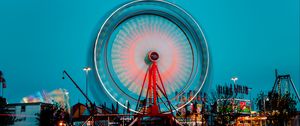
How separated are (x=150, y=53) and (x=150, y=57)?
0.31 metres

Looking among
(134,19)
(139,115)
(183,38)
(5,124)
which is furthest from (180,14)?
(5,124)

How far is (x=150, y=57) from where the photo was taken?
26.7 meters

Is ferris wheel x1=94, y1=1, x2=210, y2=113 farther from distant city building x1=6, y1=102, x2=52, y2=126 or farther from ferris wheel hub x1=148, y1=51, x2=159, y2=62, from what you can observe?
distant city building x1=6, y1=102, x2=52, y2=126

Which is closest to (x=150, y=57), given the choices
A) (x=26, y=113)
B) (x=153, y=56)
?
(x=153, y=56)

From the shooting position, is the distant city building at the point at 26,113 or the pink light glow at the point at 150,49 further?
the distant city building at the point at 26,113

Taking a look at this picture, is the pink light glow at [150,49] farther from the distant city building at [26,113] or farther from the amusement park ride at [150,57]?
the distant city building at [26,113]

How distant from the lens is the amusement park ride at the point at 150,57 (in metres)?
25.9

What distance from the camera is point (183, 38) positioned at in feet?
95.2

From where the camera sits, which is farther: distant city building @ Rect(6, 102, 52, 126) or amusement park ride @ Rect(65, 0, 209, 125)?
distant city building @ Rect(6, 102, 52, 126)

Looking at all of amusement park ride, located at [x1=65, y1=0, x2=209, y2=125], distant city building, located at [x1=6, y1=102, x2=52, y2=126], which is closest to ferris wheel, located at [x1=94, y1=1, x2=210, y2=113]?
amusement park ride, located at [x1=65, y1=0, x2=209, y2=125]

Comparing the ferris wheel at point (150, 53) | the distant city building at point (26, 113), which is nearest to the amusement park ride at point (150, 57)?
the ferris wheel at point (150, 53)

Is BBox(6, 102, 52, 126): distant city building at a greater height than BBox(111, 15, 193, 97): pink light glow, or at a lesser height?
lesser

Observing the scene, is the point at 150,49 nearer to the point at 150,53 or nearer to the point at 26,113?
the point at 150,53

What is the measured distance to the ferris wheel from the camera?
26.0 metres
